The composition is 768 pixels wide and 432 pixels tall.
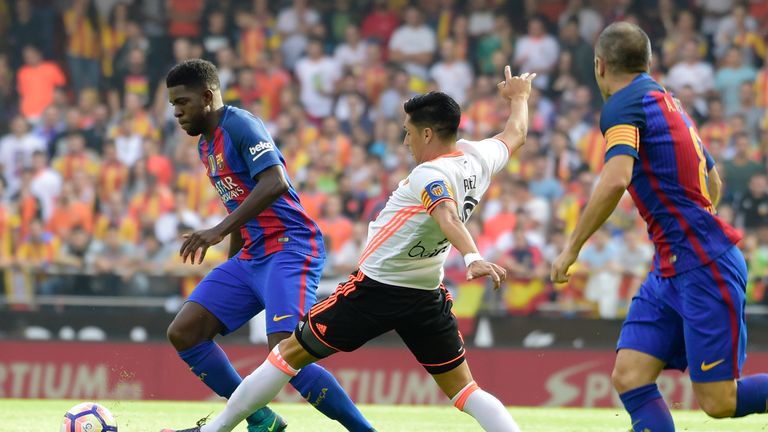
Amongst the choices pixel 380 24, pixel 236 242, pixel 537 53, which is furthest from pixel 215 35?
pixel 236 242

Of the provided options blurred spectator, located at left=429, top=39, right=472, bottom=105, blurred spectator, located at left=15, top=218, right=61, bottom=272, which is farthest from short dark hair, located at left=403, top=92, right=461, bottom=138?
blurred spectator, located at left=429, top=39, right=472, bottom=105

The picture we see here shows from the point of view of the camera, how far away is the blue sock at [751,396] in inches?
241

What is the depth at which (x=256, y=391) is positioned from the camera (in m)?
6.65

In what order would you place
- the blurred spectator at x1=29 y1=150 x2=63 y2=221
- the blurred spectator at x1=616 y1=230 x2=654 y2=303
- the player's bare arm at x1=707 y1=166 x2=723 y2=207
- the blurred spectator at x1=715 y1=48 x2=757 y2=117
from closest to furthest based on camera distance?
the player's bare arm at x1=707 y1=166 x2=723 y2=207 → the blurred spectator at x1=616 y1=230 x2=654 y2=303 → the blurred spectator at x1=29 y1=150 x2=63 y2=221 → the blurred spectator at x1=715 y1=48 x2=757 y2=117

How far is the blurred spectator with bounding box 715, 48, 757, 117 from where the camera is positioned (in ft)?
57.1

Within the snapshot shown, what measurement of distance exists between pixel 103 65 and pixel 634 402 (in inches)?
565

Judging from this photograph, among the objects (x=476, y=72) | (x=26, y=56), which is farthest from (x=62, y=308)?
(x=476, y=72)

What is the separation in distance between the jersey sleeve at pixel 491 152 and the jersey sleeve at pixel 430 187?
0.49 metres

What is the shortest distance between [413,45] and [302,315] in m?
11.8

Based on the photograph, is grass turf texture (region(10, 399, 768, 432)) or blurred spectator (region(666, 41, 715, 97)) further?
blurred spectator (region(666, 41, 715, 97))

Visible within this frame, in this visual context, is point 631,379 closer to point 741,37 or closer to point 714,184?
point 714,184

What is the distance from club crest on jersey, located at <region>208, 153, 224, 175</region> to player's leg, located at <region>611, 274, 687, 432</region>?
273cm

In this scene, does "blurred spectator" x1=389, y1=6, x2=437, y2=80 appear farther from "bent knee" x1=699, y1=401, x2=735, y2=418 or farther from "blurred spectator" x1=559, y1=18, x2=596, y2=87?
"bent knee" x1=699, y1=401, x2=735, y2=418

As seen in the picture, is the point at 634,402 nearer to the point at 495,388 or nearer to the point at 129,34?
the point at 495,388
